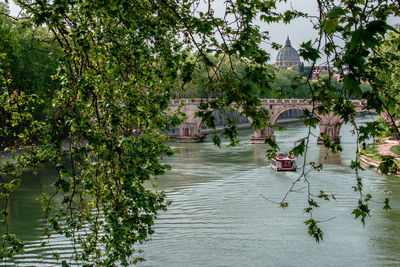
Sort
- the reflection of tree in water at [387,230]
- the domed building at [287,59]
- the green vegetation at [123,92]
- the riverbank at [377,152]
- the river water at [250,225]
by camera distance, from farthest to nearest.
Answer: the domed building at [287,59] → the riverbank at [377,152] → the reflection of tree in water at [387,230] → the river water at [250,225] → the green vegetation at [123,92]

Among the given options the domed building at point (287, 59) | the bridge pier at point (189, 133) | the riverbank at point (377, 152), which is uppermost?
the domed building at point (287, 59)

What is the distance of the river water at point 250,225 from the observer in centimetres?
1388

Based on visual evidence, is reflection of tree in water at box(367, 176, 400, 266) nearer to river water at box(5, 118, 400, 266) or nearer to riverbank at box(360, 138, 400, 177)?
river water at box(5, 118, 400, 266)

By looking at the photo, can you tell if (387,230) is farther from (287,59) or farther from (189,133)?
(287,59)

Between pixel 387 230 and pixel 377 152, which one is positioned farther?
pixel 377 152

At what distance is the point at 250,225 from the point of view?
1678 cm

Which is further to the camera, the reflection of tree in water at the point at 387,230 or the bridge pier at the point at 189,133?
the bridge pier at the point at 189,133

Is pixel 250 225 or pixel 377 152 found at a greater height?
pixel 377 152

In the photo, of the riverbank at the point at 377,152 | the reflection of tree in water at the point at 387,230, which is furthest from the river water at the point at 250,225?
the riverbank at the point at 377,152

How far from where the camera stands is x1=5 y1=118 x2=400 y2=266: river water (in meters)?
13.9

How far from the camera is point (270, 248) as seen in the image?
14539 millimetres

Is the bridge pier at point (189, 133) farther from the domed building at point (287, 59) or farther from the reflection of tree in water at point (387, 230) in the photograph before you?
the domed building at point (287, 59)

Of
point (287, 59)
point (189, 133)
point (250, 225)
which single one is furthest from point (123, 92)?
point (287, 59)

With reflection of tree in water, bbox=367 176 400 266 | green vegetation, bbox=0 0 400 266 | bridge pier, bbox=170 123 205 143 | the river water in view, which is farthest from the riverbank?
green vegetation, bbox=0 0 400 266
